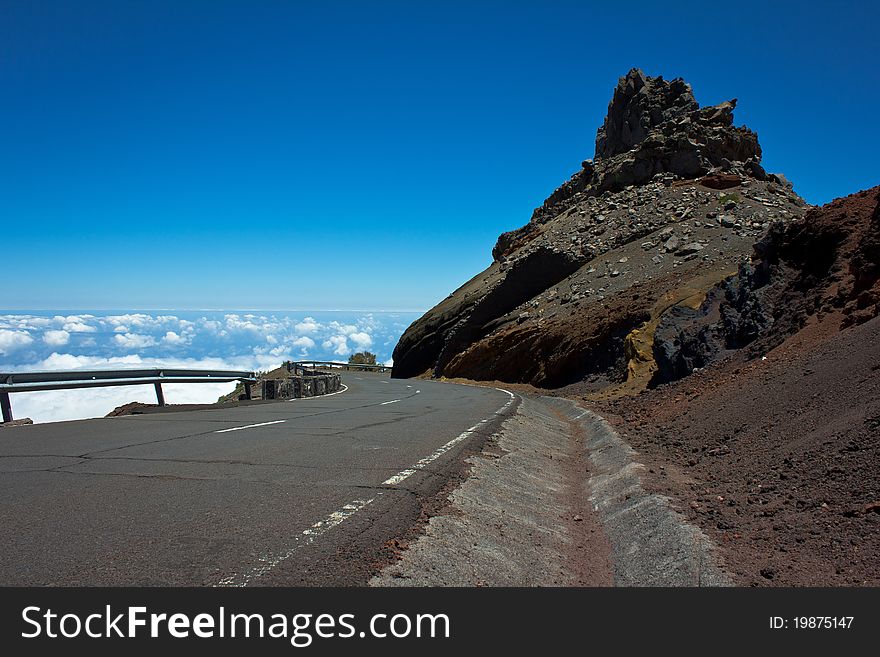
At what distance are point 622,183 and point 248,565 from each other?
58658 millimetres

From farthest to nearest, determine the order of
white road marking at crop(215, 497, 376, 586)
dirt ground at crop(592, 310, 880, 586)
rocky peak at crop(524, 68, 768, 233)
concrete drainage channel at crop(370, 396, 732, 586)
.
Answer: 1. rocky peak at crop(524, 68, 768, 233)
2. dirt ground at crop(592, 310, 880, 586)
3. concrete drainage channel at crop(370, 396, 732, 586)
4. white road marking at crop(215, 497, 376, 586)

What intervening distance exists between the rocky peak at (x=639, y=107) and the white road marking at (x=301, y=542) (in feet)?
209

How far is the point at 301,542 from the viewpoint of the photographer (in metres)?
4.66

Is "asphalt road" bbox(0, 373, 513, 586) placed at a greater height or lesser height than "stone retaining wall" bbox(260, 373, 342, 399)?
lesser

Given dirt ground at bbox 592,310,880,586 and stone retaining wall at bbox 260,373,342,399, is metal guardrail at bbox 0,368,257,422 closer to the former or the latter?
stone retaining wall at bbox 260,373,342,399

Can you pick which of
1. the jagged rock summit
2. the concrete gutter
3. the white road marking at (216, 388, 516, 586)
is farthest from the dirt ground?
the jagged rock summit

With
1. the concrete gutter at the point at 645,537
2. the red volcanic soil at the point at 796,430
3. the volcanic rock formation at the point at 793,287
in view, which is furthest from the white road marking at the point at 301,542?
the volcanic rock formation at the point at 793,287

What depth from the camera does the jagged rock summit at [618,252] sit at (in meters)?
31.7

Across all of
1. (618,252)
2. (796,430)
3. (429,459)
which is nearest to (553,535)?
(429,459)

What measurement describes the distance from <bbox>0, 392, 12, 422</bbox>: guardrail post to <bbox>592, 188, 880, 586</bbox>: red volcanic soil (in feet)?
38.1

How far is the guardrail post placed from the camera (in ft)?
40.9

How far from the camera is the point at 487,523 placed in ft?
19.0
